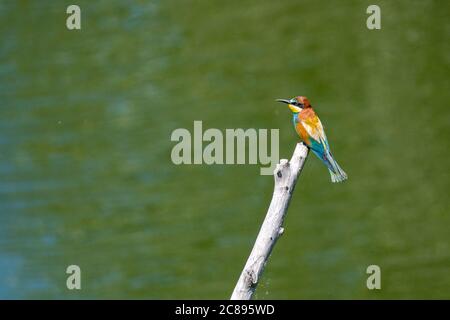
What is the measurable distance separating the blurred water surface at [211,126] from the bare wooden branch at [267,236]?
2.04 metres

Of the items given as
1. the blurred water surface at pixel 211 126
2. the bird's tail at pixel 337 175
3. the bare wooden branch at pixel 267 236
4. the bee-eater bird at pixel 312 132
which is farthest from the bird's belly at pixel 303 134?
the blurred water surface at pixel 211 126

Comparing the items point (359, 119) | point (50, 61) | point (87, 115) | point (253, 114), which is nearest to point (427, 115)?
point (359, 119)

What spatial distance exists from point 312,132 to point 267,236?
0.68 m

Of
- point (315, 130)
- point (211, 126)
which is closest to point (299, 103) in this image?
point (315, 130)

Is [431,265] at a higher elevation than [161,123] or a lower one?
lower

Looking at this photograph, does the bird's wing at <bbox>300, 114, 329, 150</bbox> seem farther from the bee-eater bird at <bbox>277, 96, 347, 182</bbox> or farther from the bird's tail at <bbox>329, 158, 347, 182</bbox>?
the bird's tail at <bbox>329, 158, 347, 182</bbox>

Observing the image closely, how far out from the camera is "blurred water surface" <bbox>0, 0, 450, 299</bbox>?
4.84m

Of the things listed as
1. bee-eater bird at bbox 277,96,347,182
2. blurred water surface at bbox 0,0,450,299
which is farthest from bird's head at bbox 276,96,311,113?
blurred water surface at bbox 0,0,450,299

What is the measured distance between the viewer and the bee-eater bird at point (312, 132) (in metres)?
3.13

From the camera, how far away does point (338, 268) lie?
4770 millimetres

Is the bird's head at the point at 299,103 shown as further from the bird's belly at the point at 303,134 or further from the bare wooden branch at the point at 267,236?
the bare wooden branch at the point at 267,236

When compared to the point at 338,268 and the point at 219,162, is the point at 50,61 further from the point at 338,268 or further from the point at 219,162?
the point at 338,268

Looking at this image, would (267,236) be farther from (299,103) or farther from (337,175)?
(299,103)
